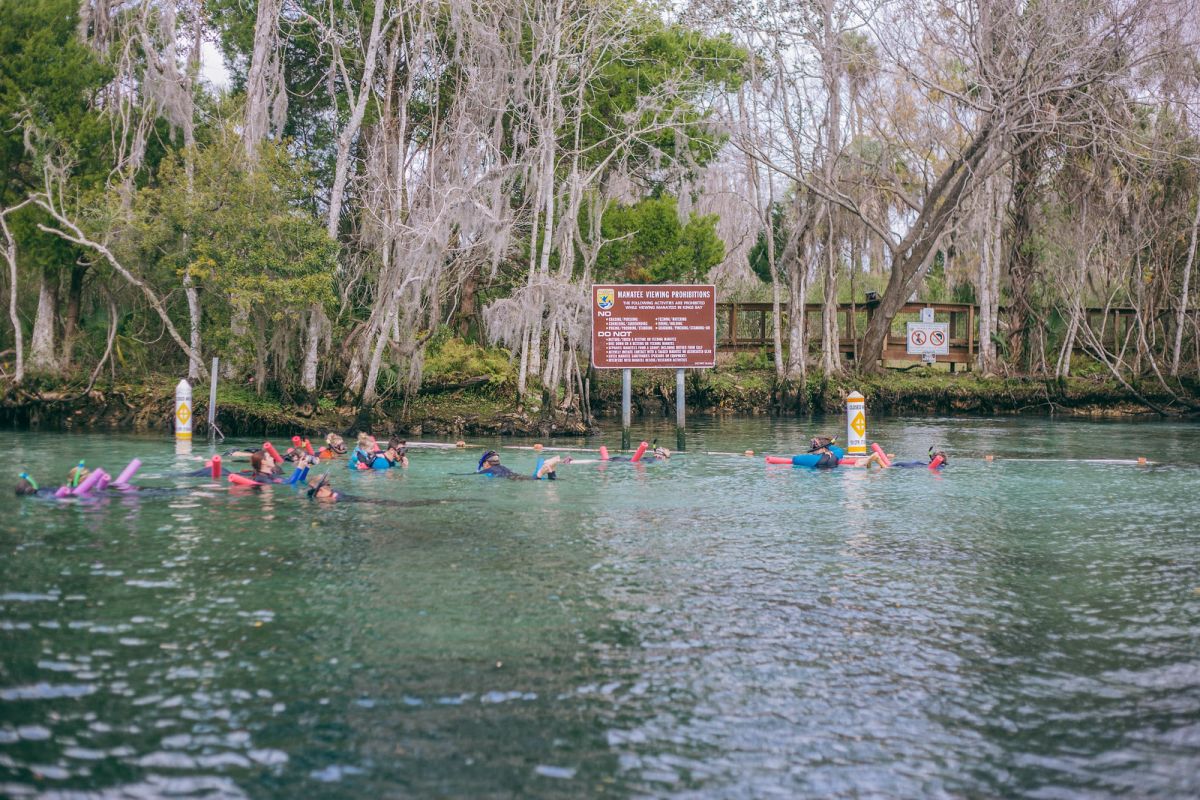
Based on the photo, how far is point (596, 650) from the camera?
29.1 ft

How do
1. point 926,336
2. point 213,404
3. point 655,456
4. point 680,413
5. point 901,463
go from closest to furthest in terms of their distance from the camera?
point 901,463, point 655,456, point 680,413, point 213,404, point 926,336

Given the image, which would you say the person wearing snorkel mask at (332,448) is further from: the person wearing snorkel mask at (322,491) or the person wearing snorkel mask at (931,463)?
the person wearing snorkel mask at (931,463)

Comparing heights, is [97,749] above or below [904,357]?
below

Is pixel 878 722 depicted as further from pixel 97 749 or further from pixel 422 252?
pixel 422 252

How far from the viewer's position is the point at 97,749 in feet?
21.7

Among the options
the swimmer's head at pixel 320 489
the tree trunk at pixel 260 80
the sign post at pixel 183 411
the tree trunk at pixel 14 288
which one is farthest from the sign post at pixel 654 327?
the tree trunk at pixel 14 288

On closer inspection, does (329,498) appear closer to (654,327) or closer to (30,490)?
(30,490)

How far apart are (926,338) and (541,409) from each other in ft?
69.0

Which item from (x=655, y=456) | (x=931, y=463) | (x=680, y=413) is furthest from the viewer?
(x=680, y=413)

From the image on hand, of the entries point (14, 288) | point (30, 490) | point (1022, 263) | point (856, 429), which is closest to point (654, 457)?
point (856, 429)

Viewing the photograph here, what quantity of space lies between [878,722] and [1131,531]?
944 centimetres

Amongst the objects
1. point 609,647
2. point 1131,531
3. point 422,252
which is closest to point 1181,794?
point 609,647

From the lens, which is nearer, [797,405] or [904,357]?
[797,405]

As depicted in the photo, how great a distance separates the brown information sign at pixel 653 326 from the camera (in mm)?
27250
